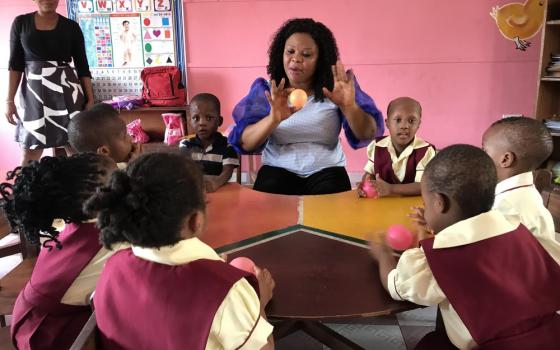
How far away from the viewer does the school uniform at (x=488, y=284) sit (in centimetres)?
117

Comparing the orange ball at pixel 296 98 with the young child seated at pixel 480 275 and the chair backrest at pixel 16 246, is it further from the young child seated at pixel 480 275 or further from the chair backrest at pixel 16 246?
the chair backrest at pixel 16 246

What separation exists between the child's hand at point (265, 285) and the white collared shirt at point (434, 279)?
12.4 inches

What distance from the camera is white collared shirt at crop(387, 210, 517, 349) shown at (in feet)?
3.96

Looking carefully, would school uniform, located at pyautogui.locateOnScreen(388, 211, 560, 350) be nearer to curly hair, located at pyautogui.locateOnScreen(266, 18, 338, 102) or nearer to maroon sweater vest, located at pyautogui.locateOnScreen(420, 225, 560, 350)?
maroon sweater vest, located at pyautogui.locateOnScreen(420, 225, 560, 350)

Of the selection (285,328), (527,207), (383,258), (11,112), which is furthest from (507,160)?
(11,112)

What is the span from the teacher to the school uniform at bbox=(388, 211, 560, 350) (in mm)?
1236

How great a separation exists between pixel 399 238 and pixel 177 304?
0.78 meters

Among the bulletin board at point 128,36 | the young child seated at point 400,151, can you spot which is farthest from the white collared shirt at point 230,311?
the bulletin board at point 128,36

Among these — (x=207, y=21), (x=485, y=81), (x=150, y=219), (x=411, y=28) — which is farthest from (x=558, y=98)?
(x=150, y=219)

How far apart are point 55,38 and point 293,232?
9.26ft

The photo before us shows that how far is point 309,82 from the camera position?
2.57 meters

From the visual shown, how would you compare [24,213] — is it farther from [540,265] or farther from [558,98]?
[558,98]

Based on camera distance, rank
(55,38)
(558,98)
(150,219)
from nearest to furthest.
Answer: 1. (150,219)
2. (55,38)
3. (558,98)

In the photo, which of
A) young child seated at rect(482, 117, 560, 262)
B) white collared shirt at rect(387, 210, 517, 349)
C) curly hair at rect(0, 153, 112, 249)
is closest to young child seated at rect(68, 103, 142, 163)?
curly hair at rect(0, 153, 112, 249)
